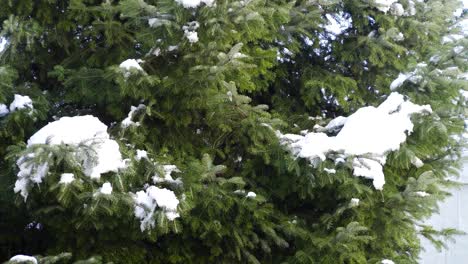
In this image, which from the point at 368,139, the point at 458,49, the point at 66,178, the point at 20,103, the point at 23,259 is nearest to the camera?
the point at 66,178

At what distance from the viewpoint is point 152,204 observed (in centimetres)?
296

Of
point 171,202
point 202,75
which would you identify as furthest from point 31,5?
point 171,202

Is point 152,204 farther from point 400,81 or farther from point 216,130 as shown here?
point 400,81

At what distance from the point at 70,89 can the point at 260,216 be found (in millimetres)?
1390

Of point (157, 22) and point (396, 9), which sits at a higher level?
point (157, 22)

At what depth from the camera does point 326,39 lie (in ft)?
14.4

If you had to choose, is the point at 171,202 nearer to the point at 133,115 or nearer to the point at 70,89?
the point at 133,115

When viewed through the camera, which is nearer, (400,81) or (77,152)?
(77,152)

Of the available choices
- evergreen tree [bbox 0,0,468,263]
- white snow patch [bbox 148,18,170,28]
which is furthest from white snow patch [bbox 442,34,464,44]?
white snow patch [bbox 148,18,170,28]

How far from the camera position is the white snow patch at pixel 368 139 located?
3277mm

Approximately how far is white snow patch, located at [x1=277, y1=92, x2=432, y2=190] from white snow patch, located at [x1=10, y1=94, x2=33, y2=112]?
58.0 inches

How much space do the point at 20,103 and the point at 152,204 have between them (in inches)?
43.4

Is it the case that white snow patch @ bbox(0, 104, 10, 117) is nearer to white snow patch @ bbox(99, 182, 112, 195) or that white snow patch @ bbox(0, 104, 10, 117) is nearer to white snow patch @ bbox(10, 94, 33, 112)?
white snow patch @ bbox(10, 94, 33, 112)

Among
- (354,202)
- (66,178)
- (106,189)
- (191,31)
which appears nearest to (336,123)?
(354,202)
